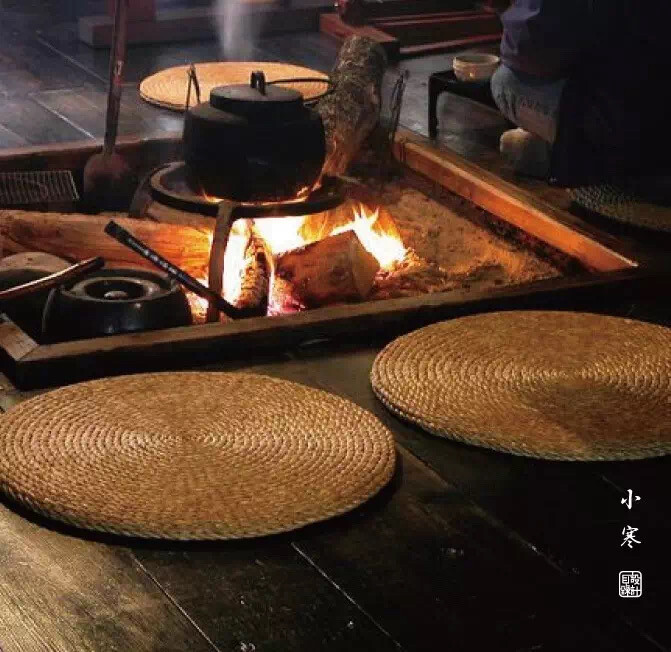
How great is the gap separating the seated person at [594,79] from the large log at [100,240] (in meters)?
0.94

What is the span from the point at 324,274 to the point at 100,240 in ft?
1.91

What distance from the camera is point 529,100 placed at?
4195mm

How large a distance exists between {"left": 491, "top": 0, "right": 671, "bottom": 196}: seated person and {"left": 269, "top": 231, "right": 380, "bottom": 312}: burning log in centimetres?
62

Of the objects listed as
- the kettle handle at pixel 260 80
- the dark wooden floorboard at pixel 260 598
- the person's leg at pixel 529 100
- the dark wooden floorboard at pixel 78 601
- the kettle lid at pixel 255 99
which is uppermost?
the kettle handle at pixel 260 80

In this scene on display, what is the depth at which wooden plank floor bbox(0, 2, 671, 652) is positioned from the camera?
2.25m

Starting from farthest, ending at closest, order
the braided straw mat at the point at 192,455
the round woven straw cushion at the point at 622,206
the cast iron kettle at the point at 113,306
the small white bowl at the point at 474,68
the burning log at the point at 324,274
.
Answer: the small white bowl at the point at 474,68, the round woven straw cushion at the point at 622,206, the burning log at the point at 324,274, the cast iron kettle at the point at 113,306, the braided straw mat at the point at 192,455

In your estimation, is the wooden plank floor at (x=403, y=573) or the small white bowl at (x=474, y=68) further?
the small white bowl at (x=474, y=68)

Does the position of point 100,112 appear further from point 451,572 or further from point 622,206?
point 451,572

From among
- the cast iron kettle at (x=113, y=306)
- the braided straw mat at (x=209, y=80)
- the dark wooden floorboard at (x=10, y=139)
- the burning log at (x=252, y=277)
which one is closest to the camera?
the cast iron kettle at (x=113, y=306)

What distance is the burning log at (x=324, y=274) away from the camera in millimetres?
3719

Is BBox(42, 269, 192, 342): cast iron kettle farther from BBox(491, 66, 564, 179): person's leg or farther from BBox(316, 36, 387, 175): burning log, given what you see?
BBox(491, 66, 564, 179): person's leg

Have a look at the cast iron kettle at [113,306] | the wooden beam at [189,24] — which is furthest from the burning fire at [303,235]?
the wooden beam at [189,24]

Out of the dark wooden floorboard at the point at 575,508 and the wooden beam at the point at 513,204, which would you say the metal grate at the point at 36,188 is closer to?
the wooden beam at the point at 513,204

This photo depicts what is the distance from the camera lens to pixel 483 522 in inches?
103
